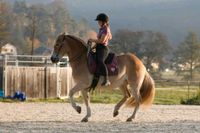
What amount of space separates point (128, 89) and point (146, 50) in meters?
87.7

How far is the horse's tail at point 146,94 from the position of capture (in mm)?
16047

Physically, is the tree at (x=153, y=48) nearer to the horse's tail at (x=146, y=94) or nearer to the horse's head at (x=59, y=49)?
the horse's tail at (x=146, y=94)

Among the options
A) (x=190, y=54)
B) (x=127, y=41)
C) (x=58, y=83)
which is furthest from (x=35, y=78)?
(x=127, y=41)

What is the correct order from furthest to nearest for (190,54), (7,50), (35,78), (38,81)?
(7,50), (190,54), (38,81), (35,78)

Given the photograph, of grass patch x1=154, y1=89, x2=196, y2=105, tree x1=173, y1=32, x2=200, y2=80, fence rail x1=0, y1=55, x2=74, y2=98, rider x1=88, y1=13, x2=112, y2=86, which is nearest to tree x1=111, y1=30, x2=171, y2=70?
tree x1=173, y1=32, x2=200, y2=80

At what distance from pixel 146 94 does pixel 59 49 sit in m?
2.84

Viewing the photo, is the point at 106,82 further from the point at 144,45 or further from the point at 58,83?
the point at 144,45

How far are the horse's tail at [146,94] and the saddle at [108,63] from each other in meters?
1.19

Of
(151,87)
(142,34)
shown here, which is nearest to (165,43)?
(142,34)

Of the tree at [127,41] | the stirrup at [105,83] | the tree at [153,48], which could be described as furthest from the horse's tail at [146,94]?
the tree at [127,41]

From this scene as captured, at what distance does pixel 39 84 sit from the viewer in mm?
29438

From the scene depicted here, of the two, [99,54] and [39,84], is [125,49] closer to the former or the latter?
[39,84]

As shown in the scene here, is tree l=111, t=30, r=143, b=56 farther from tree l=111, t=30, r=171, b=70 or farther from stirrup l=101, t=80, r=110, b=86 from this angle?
stirrup l=101, t=80, r=110, b=86

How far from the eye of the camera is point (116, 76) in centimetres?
1530
